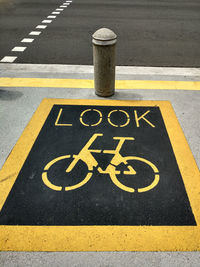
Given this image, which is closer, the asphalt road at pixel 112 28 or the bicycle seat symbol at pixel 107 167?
the bicycle seat symbol at pixel 107 167

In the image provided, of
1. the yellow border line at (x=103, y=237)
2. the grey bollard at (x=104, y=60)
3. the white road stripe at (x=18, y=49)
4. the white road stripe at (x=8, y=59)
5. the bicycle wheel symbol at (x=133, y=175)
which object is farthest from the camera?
the white road stripe at (x=18, y=49)

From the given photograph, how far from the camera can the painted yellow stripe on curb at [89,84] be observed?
17.8 feet

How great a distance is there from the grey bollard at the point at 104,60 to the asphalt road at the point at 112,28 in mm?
2040

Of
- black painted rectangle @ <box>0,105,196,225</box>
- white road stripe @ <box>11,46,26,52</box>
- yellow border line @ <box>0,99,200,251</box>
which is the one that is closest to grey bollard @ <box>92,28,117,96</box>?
black painted rectangle @ <box>0,105,196,225</box>

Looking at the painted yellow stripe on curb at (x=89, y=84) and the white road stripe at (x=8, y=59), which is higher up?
the white road stripe at (x=8, y=59)

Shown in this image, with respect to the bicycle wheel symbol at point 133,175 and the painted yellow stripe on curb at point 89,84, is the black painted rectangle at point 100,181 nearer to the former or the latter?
the bicycle wheel symbol at point 133,175

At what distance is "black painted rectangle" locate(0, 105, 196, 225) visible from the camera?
2.72 m

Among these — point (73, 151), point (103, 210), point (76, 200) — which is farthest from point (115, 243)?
point (73, 151)

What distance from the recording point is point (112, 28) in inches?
383

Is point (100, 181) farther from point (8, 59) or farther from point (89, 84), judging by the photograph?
point (8, 59)

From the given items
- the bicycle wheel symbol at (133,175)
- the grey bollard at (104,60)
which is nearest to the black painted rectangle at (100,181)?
the bicycle wheel symbol at (133,175)

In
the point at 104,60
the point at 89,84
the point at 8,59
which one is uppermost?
the point at 104,60

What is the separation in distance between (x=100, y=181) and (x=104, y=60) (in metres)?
2.50

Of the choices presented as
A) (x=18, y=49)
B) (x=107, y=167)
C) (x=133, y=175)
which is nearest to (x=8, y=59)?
(x=18, y=49)
